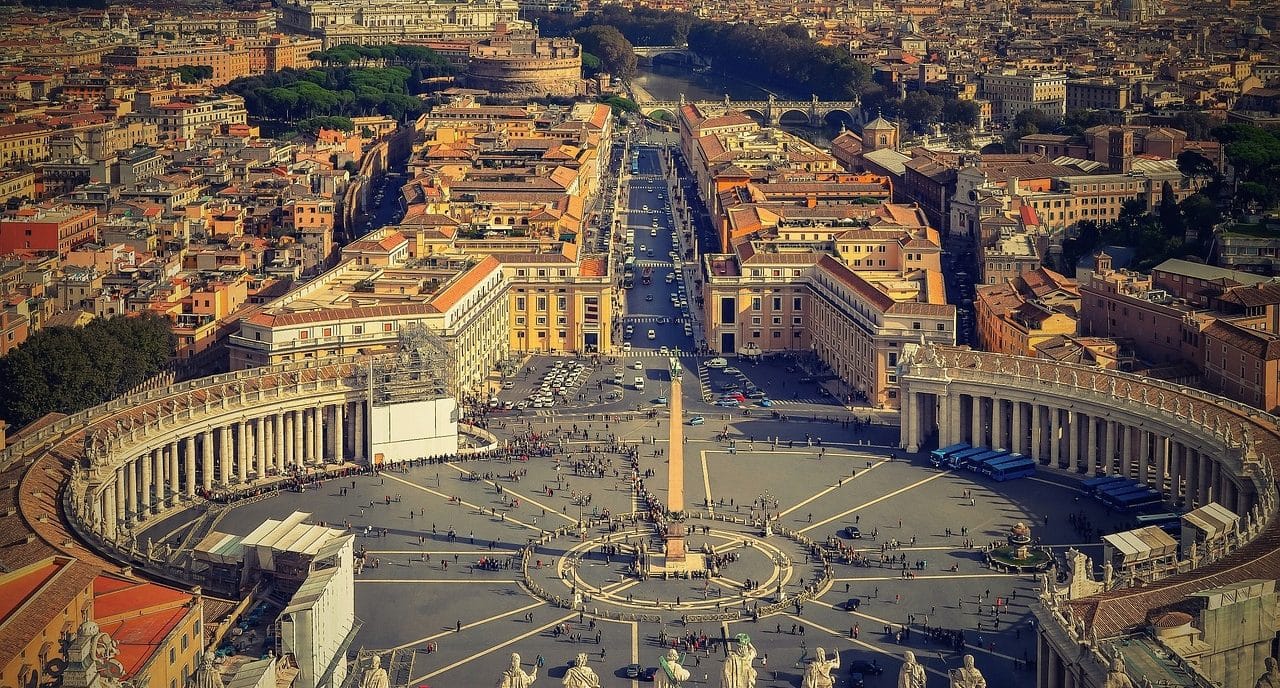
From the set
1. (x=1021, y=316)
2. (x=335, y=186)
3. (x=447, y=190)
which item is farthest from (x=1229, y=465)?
(x=335, y=186)

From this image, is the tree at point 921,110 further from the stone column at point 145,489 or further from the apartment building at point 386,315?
the stone column at point 145,489

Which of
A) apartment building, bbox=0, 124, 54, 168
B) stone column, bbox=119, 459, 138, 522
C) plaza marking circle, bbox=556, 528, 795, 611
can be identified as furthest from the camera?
apartment building, bbox=0, 124, 54, 168

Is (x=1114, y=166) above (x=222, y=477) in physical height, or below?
above

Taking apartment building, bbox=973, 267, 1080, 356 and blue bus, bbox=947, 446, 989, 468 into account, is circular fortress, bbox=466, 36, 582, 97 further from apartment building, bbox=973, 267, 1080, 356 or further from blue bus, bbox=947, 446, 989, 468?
blue bus, bbox=947, 446, 989, 468

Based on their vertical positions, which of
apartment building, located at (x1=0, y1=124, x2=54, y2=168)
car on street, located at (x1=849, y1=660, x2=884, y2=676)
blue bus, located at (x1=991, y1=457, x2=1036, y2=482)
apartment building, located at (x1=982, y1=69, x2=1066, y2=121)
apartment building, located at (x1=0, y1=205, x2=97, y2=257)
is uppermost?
apartment building, located at (x1=982, y1=69, x2=1066, y2=121)

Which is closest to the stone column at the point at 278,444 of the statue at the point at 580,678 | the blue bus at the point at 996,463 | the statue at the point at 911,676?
the blue bus at the point at 996,463

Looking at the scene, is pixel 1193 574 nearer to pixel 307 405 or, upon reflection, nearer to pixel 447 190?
pixel 307 405

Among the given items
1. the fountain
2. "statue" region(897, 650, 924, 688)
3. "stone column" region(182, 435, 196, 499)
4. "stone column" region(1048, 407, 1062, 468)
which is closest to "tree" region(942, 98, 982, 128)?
"stone column" region(1048, 407, 1062, 468)

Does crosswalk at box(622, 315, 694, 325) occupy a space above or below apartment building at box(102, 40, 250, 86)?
below
